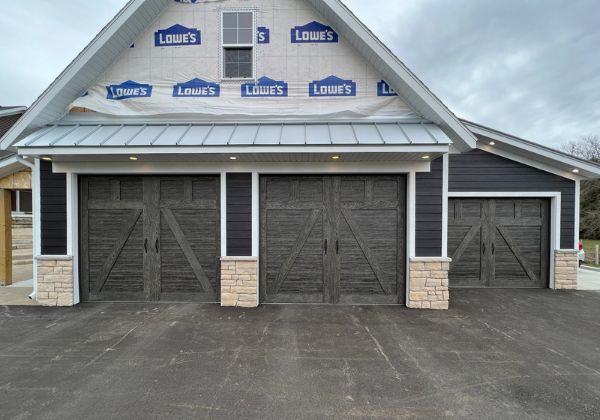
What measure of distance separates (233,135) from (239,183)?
1.04 m

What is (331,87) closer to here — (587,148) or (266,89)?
(266,89)

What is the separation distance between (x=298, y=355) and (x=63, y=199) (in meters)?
5.88

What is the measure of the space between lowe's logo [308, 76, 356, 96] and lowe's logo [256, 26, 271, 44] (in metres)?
1.31

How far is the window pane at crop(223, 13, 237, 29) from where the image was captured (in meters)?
5.97

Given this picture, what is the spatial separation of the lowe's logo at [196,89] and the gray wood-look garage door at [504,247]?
674cm

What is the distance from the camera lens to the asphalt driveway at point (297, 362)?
2.93m

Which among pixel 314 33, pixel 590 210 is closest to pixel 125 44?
pixel 314 33

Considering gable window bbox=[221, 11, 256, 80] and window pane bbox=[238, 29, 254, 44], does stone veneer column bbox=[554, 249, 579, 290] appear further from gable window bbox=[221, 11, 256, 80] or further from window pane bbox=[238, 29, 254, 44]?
window pane bbox=[238, 29, 254, 44]

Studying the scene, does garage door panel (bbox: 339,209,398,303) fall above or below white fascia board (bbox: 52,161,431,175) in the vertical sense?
below

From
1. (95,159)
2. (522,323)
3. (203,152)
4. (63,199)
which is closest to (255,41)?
(203,152)

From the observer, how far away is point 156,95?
602 cm

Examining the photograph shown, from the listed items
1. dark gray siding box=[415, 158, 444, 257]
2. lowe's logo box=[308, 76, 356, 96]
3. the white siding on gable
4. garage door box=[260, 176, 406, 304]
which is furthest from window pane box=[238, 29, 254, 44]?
dark gray siding box=[415, 158, 444, 257]

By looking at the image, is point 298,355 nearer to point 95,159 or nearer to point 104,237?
point 104,237

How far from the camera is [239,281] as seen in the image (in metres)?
5.78
